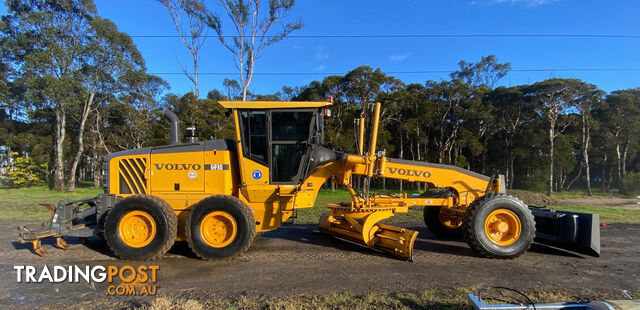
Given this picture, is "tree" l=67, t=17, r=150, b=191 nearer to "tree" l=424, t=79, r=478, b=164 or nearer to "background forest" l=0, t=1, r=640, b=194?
"background forest" l=0, t=1, r=640, b=194

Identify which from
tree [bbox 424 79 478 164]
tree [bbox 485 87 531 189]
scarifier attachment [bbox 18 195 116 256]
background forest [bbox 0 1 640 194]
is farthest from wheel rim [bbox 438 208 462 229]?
tree [bbox 485 87 531 189]

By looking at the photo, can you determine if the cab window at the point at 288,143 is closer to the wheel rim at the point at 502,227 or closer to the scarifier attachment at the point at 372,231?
the scarifier attachment at the point at 372,231

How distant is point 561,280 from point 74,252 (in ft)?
26.3

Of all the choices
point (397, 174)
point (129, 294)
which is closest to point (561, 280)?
point (397, 174)

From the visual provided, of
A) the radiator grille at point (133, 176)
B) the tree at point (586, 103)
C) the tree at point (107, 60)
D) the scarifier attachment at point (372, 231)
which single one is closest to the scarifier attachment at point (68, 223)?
the radiator grille at point (133, 176)

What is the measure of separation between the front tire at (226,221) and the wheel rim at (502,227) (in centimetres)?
421

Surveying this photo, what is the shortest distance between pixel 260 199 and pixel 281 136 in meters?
1.24

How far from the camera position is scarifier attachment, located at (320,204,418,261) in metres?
5.74

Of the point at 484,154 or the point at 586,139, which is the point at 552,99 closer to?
the point at 586,139

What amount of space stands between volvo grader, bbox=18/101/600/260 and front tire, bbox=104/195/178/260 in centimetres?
2

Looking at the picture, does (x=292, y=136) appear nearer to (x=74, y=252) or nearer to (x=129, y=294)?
(x=129, y=294)

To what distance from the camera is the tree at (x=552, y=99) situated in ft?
84.0

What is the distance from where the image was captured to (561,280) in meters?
4.75

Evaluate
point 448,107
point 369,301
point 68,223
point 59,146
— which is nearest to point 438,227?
point 369,301
